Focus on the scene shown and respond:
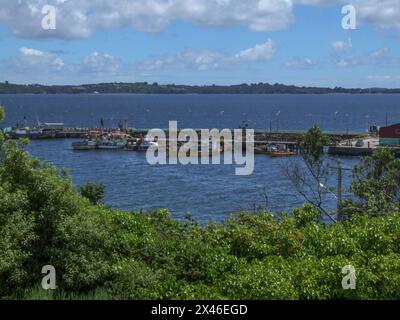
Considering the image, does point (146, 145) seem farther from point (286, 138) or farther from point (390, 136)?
point (390, 136)

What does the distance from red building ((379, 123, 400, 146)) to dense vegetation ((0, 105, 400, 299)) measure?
2568 inches

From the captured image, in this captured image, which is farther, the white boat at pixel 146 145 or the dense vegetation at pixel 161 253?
the white boat at pixel 146 145

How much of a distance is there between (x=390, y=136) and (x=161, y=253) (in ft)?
226

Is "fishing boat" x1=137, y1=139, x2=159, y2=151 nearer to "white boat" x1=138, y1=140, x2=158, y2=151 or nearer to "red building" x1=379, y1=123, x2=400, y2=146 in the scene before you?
"white boat" x1=138, y1=140, x2=158, y2=151

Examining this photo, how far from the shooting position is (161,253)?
12570 mm

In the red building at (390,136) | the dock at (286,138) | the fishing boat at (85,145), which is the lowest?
the fishing boat at (85,145)

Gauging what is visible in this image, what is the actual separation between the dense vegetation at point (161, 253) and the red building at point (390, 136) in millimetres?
65219

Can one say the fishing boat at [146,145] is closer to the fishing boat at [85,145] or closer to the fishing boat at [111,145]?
the fishing boat at [111,145]

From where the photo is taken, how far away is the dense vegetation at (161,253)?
10.5 metres

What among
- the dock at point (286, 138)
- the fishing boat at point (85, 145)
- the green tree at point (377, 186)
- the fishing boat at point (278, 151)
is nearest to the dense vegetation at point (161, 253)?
the green tree at point (377, 186)

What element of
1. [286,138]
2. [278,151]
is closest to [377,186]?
[278,151]

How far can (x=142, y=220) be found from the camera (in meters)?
14.4

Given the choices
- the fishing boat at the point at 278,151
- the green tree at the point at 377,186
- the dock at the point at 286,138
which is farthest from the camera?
the fishing boat at the point at 278,151
